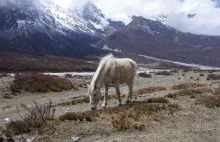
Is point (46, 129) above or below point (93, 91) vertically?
below

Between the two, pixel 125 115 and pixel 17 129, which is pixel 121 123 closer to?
pixel 125 115

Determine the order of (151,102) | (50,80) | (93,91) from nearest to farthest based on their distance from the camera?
1. (93,91)
2. (151,102)
3. (50,80)

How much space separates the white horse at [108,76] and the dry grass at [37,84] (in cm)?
1882

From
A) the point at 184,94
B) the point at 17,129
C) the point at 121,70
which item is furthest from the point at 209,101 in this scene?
the point at 17,129

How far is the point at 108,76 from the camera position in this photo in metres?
19.7

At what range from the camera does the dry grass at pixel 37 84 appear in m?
38.0

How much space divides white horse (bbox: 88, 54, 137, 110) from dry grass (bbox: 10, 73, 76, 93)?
1882 centimetres

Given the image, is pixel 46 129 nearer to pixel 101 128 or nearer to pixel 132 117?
pixel 101 128

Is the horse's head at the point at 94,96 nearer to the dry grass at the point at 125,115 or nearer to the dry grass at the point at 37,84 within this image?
the dry grass at the point at 125,115

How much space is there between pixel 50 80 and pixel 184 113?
89.3 feet

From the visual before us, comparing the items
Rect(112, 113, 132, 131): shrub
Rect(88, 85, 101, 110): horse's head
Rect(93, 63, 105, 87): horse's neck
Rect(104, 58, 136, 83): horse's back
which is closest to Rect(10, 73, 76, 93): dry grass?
Rect(104, 58, 136, 83): horse's back

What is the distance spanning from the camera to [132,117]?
51.8 ft

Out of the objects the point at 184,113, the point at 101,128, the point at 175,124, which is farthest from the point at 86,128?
the point at 184,113

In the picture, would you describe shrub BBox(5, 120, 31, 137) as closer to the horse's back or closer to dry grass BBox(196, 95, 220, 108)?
the horse's back
